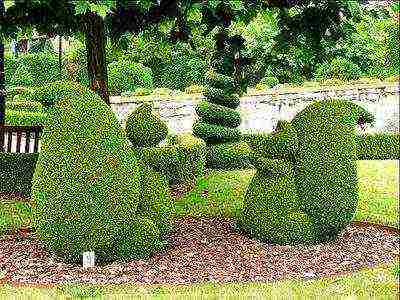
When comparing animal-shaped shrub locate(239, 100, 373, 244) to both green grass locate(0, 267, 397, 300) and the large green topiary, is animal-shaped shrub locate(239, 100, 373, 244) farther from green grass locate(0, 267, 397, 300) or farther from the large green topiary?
the large green topiary

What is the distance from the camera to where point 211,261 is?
7969mm

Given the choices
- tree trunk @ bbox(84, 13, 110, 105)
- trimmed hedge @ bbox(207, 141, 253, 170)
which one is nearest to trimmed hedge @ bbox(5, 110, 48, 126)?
A: trimmed hedge @ bbox(207, 141, 253, 170)

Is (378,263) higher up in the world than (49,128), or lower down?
lower down

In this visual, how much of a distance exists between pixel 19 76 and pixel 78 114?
72.5 ft

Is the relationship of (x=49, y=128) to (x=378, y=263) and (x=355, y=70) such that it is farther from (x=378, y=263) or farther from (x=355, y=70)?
(x=355, y=70)

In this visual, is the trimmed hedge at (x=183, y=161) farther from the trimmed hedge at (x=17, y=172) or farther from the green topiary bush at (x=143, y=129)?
the green topiary bush at (x=143, y=129)

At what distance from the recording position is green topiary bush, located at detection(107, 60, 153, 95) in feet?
87.0

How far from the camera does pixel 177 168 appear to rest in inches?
518

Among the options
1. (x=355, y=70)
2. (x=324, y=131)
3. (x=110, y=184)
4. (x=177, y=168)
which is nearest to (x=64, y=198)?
(x=110, y=184)

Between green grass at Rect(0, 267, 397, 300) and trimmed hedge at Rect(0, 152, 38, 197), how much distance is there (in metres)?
5.20

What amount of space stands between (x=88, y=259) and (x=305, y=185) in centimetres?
250

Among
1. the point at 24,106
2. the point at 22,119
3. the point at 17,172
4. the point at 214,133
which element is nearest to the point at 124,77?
the point at 24,106

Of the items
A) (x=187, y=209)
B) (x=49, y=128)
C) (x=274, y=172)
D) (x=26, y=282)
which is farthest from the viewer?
(x=187, y=209)

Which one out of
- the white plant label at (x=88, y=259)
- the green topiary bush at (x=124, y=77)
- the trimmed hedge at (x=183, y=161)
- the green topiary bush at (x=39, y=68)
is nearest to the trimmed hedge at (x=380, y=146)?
the trimmed hedge at (x=183, y=161)
